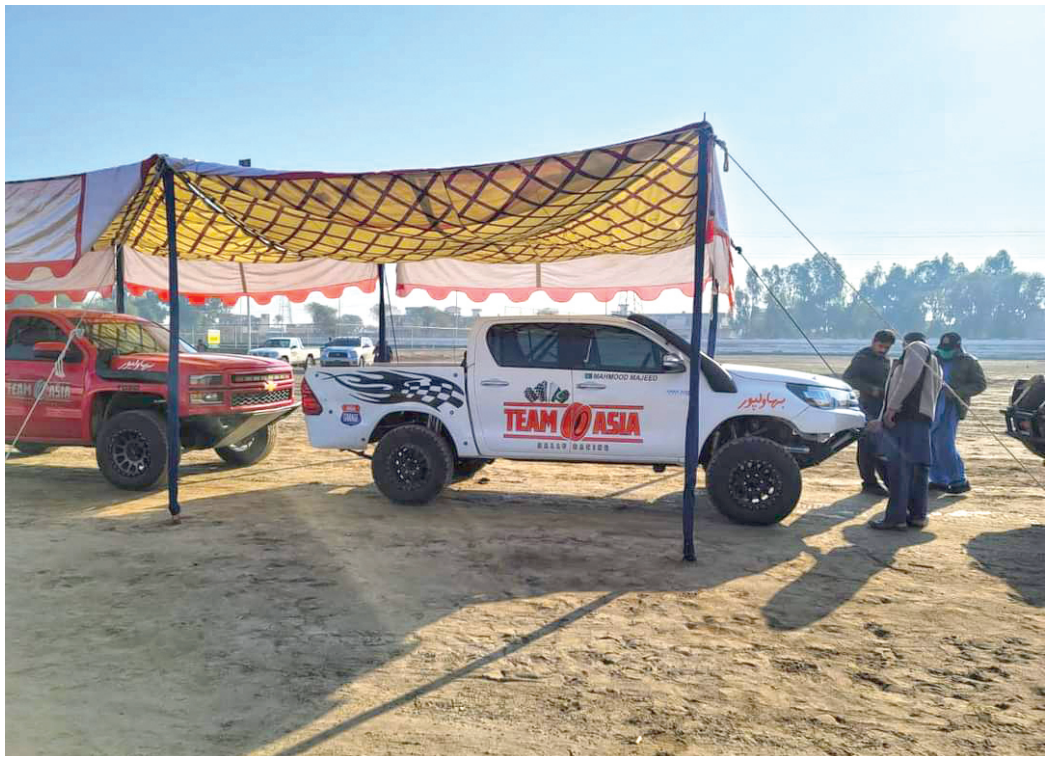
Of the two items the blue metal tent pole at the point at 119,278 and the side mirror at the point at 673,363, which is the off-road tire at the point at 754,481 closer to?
the side mirror at the point at 673,363

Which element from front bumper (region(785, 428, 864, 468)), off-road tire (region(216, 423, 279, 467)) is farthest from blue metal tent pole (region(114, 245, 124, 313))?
front bumper (region(785, 428, 864, 468))

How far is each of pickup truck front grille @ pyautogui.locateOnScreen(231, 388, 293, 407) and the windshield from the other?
1229 millimetres

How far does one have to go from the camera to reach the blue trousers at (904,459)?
7.11 metres

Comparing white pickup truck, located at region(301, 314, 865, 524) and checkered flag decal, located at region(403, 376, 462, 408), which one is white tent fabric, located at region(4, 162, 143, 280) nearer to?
white pickup truck, located at region(301, 314, 865, 524)

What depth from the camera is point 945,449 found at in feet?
29.3

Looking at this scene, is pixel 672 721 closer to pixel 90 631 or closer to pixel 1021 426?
pixel 90 631

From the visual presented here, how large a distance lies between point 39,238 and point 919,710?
292 inches

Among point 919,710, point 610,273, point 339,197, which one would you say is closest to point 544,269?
point 610,273

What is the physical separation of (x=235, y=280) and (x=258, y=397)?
4007 millimetres

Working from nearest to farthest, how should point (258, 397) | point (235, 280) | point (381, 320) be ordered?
point (258, 397), point (381, 320), point (235, 280)

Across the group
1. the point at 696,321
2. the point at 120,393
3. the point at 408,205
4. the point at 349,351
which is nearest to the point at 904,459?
the point at 696,321

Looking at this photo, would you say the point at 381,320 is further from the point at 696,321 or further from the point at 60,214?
the point at 696,321

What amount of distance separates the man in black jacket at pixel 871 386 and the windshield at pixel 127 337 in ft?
25.7

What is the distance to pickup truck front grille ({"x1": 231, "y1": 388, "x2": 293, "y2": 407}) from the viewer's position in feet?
29.2
